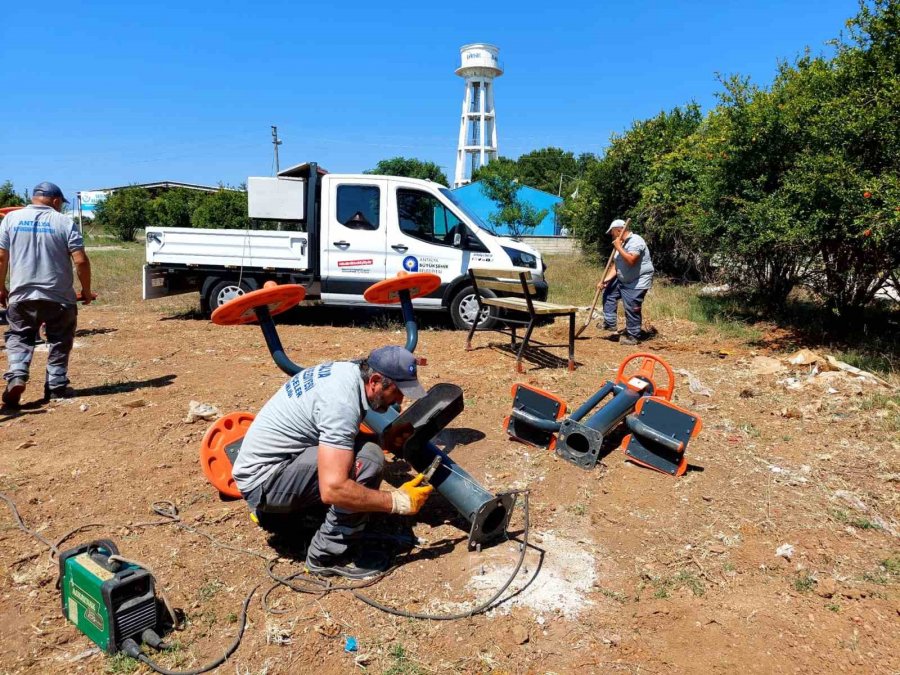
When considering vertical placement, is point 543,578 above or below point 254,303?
below

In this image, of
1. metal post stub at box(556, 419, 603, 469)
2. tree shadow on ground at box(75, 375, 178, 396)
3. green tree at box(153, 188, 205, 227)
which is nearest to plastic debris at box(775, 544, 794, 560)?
metal post stub at box(556, 419, 603, 469)

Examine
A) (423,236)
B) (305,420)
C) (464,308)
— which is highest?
(423,236)

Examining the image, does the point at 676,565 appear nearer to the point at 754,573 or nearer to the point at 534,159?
the point at 754,573

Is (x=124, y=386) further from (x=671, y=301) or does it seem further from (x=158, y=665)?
(x=671, y=301)

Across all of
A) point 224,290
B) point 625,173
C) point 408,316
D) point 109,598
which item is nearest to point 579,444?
point 408,316

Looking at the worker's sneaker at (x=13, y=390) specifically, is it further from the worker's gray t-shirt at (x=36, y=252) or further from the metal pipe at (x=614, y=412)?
the metal pipe at (x=614, y=412)

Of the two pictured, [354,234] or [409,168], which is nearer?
[354,234]

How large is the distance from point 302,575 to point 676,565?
1875 mm

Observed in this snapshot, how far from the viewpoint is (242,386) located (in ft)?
19.7

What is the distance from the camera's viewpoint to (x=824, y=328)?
8836 millimetres

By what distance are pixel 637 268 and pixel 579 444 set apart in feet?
13.1

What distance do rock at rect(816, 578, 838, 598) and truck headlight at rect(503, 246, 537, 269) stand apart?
6.23m

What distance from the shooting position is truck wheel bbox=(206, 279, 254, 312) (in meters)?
9.29

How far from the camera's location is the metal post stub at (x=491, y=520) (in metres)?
3.12
